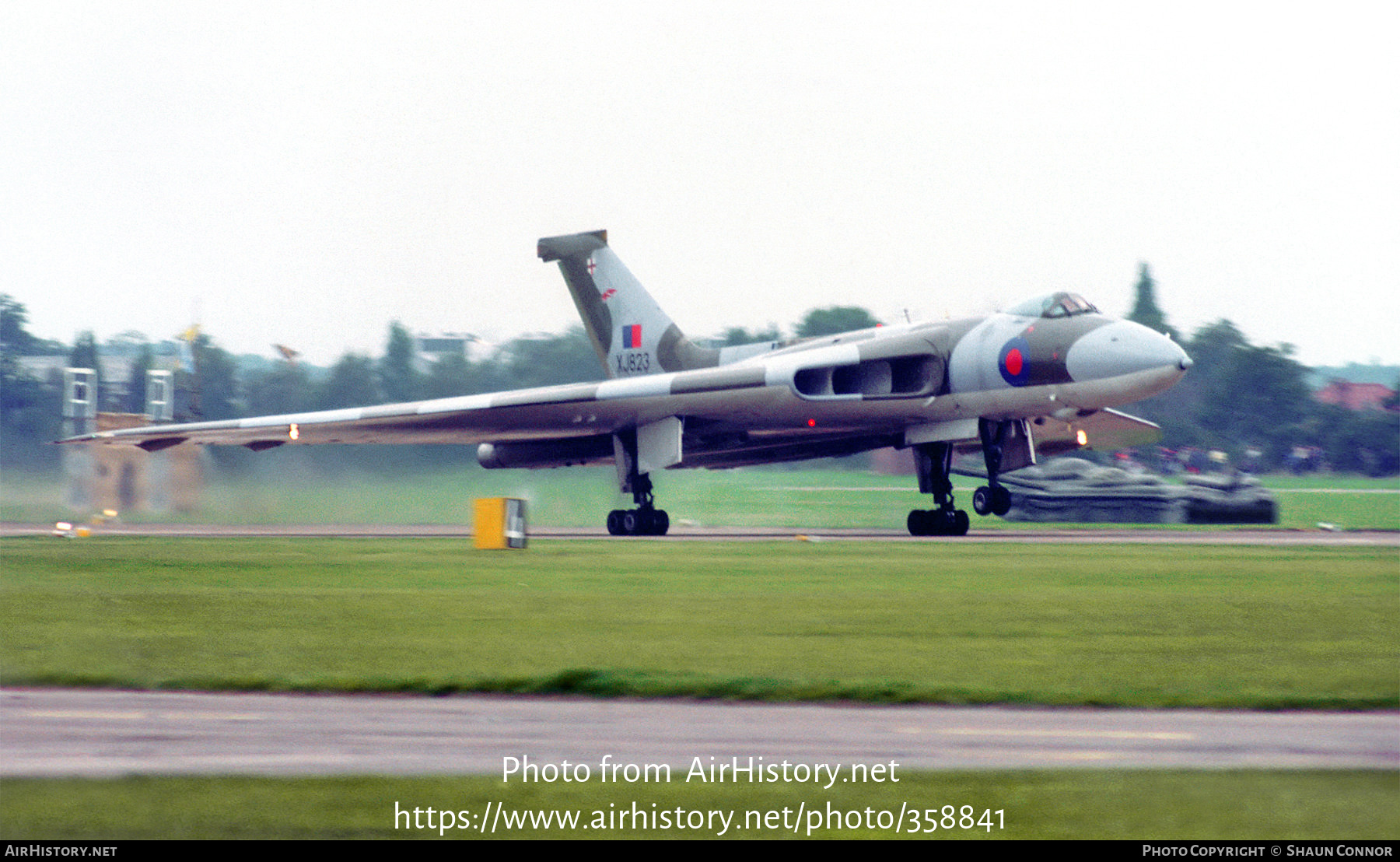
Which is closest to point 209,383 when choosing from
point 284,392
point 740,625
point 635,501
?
point 284,392

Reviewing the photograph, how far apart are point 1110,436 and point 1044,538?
180 inches

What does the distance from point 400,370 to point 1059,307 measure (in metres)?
14.3

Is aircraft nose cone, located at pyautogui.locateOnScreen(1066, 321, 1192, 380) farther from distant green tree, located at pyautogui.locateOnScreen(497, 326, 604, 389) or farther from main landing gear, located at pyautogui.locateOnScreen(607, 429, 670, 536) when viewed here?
distant green tree, located at pyautogui.locateOnScreen(497, 326, 604, 389)

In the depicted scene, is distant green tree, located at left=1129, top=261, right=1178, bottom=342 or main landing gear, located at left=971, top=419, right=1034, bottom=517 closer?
main landing gear, located at left=971, top=419, right=1034, bottom=517

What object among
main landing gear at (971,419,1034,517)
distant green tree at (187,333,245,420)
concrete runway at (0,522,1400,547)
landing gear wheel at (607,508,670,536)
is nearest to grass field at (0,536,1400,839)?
concrete runway at (0,522,1400,547)

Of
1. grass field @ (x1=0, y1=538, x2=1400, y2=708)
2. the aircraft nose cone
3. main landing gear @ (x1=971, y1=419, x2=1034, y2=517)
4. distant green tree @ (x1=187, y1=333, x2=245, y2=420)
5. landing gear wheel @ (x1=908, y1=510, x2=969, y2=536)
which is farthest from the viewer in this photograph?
distant green tree @ (x1=187, y1=333, x2=245, y2=420)

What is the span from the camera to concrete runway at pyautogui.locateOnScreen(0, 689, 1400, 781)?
5.51 m

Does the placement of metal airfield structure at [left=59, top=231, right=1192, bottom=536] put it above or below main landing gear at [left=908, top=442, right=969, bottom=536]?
above

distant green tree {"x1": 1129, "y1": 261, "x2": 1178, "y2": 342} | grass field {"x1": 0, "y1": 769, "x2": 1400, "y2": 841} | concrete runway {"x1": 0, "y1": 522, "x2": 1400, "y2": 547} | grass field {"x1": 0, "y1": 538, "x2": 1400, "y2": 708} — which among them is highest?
distant green tree {"x1": 1129, "y1": 261, "x2": 1178, "y2": 342}

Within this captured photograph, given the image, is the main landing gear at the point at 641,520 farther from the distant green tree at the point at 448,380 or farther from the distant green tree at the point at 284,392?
the distant green tree at the point at 284,392

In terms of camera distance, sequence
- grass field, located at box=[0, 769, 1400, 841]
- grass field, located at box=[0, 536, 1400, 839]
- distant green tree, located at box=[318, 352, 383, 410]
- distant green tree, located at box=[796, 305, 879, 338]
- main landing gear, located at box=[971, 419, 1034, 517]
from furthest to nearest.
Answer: distant green tree, located at box=[796, 305, 879, 338] → distant green tree, located at box=[318, 352, 383, 410] → main landing gear, located at box=[971, 419, 1034, 517] → grass field, located at box=[0, 536, 1400, 839] → grass field, located at box=[0, 769, 1400, 841]

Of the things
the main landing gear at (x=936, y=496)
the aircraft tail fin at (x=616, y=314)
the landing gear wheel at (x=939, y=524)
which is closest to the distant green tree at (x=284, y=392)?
the aircraft tail fin at (x=616, y=314)

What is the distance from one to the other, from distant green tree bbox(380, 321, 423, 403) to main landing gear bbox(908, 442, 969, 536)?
447 inches

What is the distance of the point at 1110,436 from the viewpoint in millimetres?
24141
